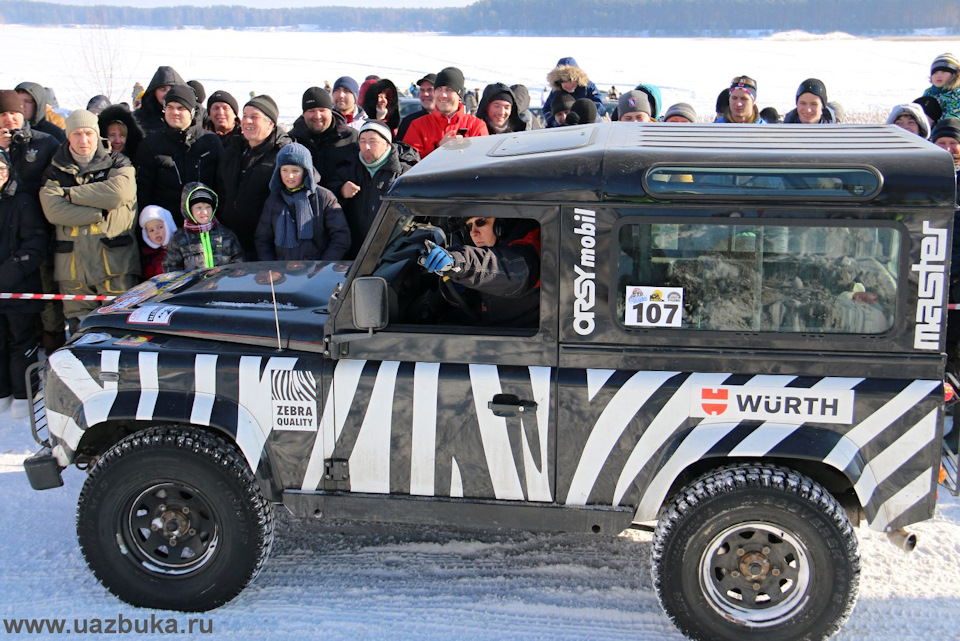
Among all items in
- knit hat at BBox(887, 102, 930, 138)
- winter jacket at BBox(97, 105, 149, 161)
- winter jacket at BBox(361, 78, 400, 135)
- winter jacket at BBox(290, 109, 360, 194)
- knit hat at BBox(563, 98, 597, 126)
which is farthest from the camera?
winter jacket at BBox(361, 78, 400, 135)

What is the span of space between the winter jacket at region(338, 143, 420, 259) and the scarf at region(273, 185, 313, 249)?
0.39m

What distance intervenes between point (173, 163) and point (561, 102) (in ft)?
13.2

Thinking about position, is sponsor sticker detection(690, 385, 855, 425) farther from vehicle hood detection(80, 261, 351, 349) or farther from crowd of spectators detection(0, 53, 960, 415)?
crowd of spectators detection(0, 53, 960, 415)

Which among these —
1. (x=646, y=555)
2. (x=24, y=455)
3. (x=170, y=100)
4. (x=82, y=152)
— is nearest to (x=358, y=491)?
(x=646, y=555)

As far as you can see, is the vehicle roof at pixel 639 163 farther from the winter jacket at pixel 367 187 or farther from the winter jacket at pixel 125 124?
the winter jacket at pixel 125 124

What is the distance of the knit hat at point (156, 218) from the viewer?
253 inches

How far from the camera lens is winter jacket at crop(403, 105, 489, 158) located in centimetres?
721

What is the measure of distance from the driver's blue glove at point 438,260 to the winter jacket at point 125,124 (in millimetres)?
4906

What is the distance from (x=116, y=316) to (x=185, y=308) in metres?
0.34

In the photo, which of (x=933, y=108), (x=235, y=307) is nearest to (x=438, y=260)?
(x=235, y=307)

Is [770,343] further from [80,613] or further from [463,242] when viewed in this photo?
[80,613]

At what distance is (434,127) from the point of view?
24.1ft

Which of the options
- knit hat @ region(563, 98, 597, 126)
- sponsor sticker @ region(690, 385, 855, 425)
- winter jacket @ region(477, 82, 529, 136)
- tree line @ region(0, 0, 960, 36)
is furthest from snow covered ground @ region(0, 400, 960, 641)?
tree line @ region(0, 0, 960, 36)

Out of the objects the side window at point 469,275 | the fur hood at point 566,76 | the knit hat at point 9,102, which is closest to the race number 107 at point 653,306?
the side window at point 469,275
